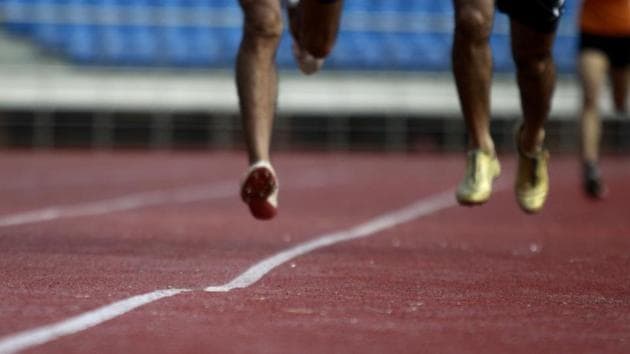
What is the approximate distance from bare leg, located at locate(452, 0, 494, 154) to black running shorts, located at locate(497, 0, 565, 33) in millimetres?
186

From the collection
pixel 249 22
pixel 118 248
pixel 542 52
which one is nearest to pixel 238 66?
pixel 249 22

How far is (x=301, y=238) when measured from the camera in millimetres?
6875

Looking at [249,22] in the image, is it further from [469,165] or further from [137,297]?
[137,297]

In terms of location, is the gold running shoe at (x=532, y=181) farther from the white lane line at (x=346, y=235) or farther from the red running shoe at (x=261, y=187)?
the red running shoe at (x=261, y=187)

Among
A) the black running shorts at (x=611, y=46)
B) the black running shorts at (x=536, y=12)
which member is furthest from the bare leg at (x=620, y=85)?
the black running shorts at (x=536, y=12)

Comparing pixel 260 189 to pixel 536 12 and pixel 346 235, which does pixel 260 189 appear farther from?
pixel 346 235

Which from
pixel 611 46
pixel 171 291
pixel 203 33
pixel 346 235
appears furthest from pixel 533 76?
pixel 203 33

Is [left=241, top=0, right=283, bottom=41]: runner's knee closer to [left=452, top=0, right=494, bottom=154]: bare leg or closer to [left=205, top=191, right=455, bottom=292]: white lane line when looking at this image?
[left=452, top=0, right=494, bottom=154]: bare leg

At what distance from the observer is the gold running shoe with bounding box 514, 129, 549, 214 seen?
21.7ft

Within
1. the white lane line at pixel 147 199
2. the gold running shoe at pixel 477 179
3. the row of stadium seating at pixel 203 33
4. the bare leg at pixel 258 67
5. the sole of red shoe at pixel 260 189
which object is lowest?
the row of stadium seating at pixel 203 33

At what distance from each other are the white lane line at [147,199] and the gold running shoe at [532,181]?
2.41 metres

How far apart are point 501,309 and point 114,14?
54.8 ft

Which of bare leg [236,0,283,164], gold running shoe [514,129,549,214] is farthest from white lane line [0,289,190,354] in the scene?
gold running shoe [514,129,549,214]

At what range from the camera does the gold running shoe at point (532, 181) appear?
662 centimetres
